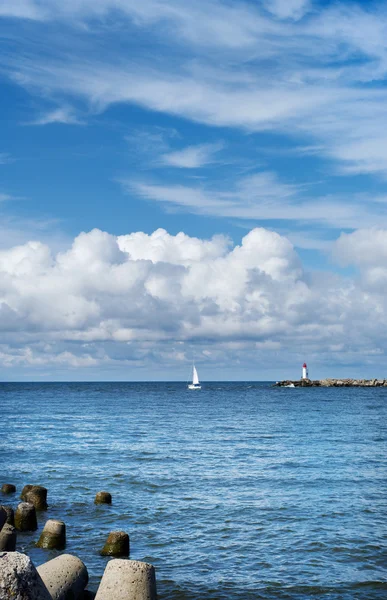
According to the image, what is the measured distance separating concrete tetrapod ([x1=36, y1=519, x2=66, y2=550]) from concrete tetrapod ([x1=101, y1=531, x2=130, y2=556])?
1.52 meters

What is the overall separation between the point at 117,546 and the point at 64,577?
6.19 meters

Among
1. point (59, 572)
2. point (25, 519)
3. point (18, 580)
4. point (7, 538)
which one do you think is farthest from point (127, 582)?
point (25, 519)

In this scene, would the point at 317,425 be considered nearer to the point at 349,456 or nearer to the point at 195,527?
the point at 349,456

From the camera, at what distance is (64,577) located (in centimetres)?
1443

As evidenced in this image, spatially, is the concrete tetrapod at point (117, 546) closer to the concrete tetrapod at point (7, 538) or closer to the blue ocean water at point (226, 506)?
the blue ocean water at point (226, 506)

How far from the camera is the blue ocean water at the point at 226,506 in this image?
18828 mm

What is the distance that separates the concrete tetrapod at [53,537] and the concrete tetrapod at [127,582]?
813 cm

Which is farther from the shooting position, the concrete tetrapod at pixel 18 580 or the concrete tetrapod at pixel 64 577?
the concrete tetrapod at pixel 64 577

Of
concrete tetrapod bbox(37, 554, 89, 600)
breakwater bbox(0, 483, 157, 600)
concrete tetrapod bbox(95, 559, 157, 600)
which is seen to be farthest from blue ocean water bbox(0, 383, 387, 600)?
concrete tetrapod bbox(95, 559, 157, 600)

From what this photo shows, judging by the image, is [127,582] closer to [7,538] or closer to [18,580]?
[18,580]

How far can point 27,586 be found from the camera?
32.4 feet

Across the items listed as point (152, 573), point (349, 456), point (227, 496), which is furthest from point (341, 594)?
point (349, 456)

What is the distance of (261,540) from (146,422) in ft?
168

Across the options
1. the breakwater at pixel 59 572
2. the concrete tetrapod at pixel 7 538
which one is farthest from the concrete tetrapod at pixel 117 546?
the concrete tetrapod at pixel 7 538
